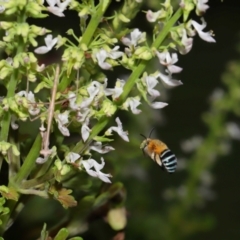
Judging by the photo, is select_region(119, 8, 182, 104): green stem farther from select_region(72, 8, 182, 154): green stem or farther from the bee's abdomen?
the bee's abdomen

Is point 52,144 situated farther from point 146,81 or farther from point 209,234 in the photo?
point 209,234

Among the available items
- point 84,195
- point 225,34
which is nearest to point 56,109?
point 84,195

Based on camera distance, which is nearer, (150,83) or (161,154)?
(150,83)

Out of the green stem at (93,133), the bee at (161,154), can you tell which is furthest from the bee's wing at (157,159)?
the green stem at (93,133)

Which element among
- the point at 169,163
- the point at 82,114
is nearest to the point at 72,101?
the point at 82,114

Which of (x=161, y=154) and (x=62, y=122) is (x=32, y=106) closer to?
(x=62, y=122)

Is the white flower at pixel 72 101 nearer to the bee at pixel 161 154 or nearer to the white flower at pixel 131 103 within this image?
the white flower at pixel 131 103

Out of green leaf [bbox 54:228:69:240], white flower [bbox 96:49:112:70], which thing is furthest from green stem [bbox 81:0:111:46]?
green leaf [bbox 54:228:69:240]

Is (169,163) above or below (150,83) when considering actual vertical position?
below
